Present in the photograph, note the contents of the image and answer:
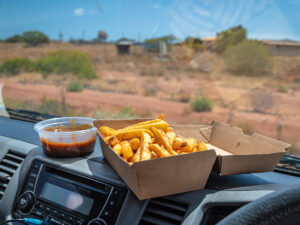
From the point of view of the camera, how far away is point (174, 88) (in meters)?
11.1

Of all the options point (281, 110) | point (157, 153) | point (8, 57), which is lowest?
point (8, 57)

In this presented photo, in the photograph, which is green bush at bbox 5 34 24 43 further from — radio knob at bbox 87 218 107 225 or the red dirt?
radio knob at bbox 87 218 107 225

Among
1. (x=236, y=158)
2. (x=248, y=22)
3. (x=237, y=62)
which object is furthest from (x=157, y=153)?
(x=237, y=62)

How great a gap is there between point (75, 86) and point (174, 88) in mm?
3280

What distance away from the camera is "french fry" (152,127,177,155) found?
66.7 inches

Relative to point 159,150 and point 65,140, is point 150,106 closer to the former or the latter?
point 65,140

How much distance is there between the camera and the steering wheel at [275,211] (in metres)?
0.85

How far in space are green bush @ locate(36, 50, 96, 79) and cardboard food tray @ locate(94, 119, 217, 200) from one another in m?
9.99

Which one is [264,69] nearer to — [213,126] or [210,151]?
[213,126]

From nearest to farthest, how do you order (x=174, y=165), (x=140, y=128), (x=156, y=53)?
(x=174, y=165) < (x=140, y=128) < (x=156, y=53)

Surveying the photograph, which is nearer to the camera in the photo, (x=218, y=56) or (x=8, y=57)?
(x=218, y=56)

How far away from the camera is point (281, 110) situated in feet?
15.8

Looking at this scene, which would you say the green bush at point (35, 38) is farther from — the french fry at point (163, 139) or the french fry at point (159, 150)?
the french fry at point (159, 150)

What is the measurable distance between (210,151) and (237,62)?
618cm
